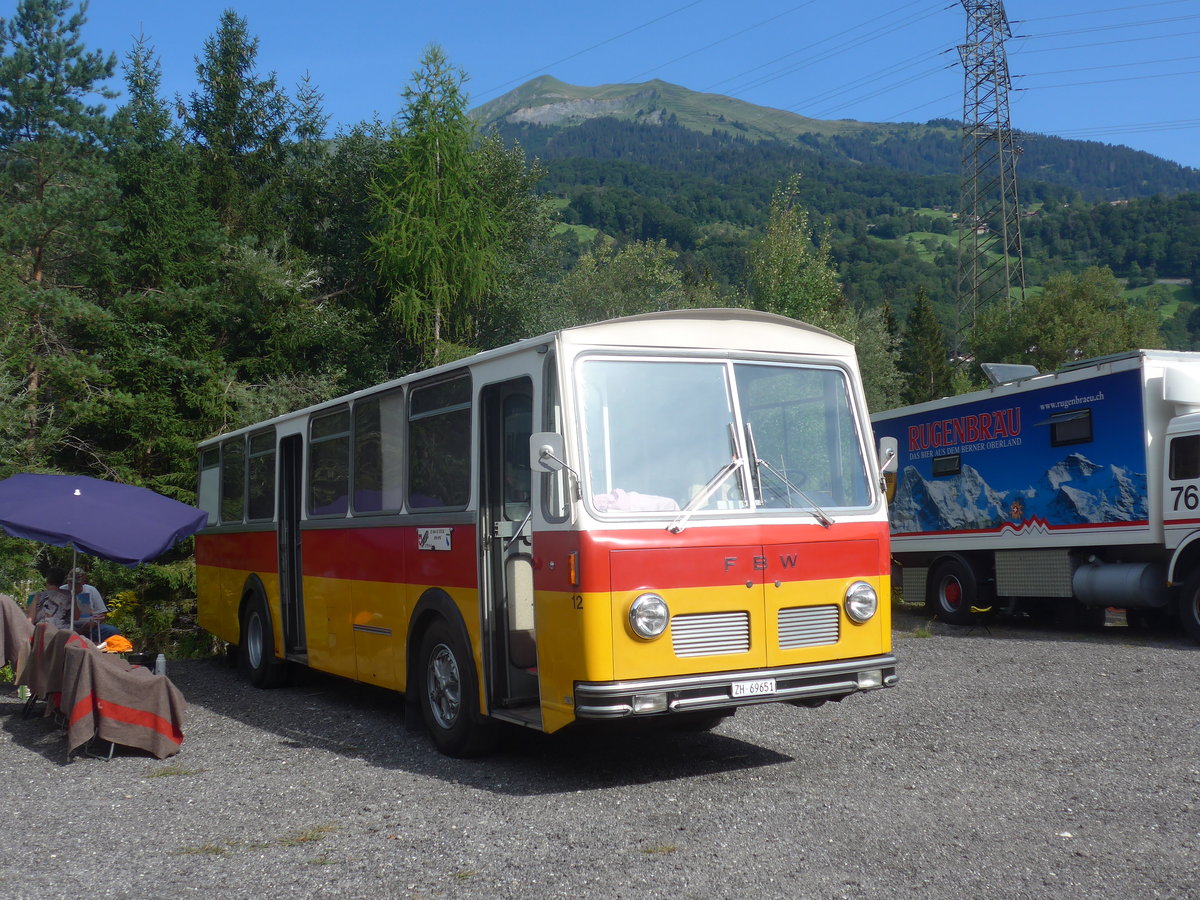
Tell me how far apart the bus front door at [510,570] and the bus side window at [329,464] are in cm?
288

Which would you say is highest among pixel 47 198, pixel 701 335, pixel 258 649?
pixel 47 198

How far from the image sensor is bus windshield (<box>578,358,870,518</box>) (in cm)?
712

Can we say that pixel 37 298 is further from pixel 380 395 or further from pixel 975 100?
pixel 975 100

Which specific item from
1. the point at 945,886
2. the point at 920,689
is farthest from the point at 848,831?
the point at 920,689

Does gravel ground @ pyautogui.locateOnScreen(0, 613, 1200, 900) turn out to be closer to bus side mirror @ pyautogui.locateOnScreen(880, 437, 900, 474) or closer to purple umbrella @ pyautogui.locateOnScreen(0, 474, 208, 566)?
purple umbrella @ pyautogui.locateOnScreen(0, 474, 208, 566)

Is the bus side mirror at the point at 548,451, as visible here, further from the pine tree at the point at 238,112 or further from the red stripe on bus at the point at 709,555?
the pine tree at the point at 238,112

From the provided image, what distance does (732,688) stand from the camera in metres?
6.98

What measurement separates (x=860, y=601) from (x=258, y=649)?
7.76 m

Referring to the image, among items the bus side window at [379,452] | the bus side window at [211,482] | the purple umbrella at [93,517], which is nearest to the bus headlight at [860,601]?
the bus side window at [379,452]

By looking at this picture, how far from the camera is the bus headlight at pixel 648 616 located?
6.82 meters

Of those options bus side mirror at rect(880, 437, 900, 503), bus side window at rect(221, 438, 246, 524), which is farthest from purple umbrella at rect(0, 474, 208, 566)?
bus side mirror at rect(880, 437, 900, 503)

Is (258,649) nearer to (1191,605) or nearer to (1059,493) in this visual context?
(1059,493)

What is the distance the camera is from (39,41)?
2550cm

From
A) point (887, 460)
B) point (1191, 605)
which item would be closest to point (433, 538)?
point (887, 460)
